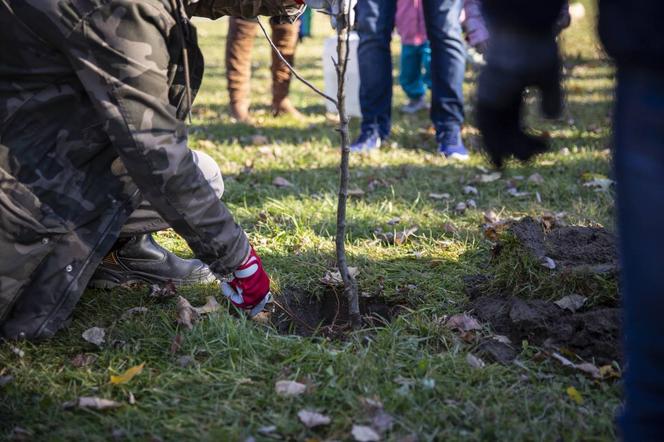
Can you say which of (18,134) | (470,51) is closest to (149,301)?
(18,134)

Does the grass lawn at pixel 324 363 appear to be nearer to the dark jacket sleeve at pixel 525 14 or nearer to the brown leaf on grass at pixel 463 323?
the brown leaf on grass at pixel 463 323

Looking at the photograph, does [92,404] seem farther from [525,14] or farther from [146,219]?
[525,14]

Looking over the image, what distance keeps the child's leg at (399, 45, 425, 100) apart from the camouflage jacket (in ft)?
16.1

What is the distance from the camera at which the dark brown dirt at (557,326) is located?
2.46m

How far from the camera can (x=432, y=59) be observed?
538 cm

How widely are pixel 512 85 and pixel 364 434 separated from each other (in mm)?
1033

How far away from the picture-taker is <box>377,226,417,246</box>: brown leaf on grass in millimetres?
3555

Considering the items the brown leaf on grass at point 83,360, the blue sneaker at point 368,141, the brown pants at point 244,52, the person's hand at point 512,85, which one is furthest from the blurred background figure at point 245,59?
the person's hand at point 512,85

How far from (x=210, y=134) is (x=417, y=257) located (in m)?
3.15

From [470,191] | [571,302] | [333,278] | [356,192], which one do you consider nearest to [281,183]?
[356,192]

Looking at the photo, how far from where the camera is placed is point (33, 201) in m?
2.42

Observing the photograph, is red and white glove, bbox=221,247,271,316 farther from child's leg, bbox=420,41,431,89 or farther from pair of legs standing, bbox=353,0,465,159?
child's leg, bbox=420,41,431,89

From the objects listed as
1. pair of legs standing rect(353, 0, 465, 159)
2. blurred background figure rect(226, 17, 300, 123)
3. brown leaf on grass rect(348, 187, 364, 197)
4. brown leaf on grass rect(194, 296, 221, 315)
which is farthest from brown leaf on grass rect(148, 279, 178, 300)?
blurred background figure rect(226, 17, 300, 123)

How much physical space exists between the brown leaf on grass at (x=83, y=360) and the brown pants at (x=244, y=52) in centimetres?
401
